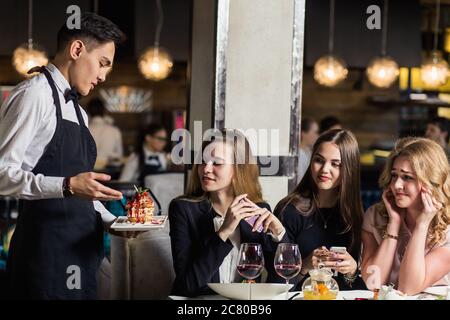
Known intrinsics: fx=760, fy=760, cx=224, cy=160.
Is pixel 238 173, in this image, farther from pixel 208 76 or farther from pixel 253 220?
pixel 208 76

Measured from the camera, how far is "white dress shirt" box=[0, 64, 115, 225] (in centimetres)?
259

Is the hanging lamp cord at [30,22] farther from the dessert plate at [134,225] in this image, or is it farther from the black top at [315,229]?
the dessert plate at [134,225]

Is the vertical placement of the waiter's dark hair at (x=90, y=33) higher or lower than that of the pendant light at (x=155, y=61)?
lower

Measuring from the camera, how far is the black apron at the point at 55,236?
2775 millimetres

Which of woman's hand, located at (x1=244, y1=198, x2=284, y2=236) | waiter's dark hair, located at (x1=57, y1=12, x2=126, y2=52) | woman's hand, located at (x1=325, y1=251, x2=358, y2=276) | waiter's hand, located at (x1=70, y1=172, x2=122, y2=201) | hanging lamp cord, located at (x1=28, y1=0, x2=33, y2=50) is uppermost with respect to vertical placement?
hanging lamp cord, located at (x1=28, y1=0, x2=33, y2=50)

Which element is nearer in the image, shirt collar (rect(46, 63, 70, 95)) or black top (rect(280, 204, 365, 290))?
shirt collar (rect(46, 63, 70, 95))

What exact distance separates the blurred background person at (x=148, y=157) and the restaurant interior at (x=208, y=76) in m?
0.05

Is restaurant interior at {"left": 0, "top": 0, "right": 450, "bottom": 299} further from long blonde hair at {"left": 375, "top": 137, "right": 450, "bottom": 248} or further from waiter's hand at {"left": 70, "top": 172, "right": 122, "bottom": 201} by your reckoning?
long blonde hair at {"left": 375, "top": 137, "right": 450, "bottom": 248}

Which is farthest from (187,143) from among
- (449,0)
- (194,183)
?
(449,0)

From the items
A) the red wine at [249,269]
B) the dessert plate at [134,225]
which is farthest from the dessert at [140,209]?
the red wine at [249,269]

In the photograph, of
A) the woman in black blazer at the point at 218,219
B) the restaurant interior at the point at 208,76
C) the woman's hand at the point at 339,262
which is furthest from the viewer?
the restaurant interior at the point at 208,76

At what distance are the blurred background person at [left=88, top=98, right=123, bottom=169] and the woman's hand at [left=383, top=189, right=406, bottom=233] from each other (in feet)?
19.8

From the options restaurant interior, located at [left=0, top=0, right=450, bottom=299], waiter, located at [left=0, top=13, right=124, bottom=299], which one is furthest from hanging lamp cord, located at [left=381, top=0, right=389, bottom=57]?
waiter, located at [left=0, top=13, right=124, bottom=299]

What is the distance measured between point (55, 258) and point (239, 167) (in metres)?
0.85
